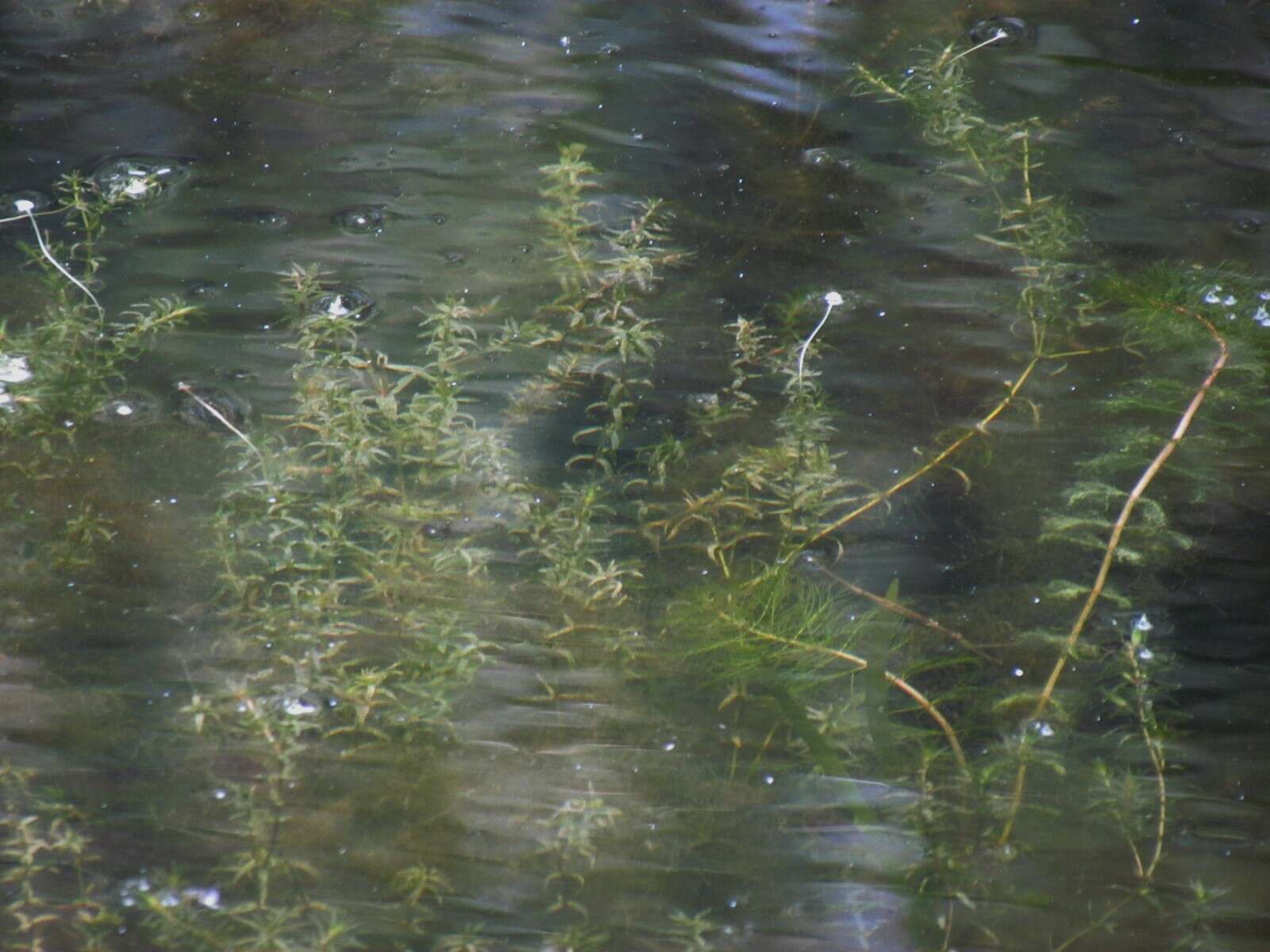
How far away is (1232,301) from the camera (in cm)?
241

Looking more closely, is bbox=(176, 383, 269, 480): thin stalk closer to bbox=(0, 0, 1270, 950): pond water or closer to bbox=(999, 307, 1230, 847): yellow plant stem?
bbox=(0, 0, 1270, 950): pond water

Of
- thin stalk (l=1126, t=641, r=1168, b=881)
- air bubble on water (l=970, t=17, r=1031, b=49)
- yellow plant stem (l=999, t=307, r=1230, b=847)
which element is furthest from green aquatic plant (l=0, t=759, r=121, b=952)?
air bubble on water (l=970, t=17, r=1031, b=49)

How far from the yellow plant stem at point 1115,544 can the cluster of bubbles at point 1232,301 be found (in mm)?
72

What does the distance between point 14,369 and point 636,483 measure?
124cm

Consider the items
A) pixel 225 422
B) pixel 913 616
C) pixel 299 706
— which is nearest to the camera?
pixel 299 706

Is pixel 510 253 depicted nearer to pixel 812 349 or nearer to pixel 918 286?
pixel 812 349

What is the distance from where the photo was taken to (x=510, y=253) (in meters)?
2.52

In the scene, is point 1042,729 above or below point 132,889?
above

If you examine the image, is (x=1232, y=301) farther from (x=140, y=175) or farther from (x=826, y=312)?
(x=140, y=175)

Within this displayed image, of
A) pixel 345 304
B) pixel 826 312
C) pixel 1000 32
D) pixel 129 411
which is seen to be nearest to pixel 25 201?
pixel 129 411

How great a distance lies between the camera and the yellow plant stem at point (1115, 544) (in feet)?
6.31

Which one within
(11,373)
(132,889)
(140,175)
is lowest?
(132,889)

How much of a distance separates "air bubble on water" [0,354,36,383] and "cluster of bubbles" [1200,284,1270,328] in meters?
2.38

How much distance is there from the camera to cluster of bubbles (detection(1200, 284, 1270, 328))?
2377mm
